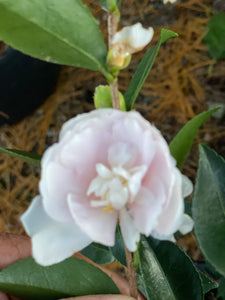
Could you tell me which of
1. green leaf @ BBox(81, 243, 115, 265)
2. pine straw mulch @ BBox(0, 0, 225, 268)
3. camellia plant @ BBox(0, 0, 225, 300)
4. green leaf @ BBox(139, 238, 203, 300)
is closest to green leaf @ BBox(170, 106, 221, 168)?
camellia plant @ BBox(0, 0, 225, 300)

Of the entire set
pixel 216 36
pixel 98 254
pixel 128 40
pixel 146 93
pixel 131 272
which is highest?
pixel 128 40

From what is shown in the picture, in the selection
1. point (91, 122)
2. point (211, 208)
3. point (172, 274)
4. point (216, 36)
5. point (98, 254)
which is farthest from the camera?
point (216, 36)

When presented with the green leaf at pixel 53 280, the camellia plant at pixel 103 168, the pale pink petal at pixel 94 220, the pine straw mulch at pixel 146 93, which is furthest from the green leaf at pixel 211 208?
the pine straw mulch at pixel 146 93

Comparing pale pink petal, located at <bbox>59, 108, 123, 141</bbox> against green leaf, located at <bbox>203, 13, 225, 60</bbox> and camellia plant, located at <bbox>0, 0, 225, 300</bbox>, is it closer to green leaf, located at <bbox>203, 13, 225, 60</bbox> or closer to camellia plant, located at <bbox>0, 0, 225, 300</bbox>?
camellia plant, located at <bbox>0, 0, 225, 300</bbox>

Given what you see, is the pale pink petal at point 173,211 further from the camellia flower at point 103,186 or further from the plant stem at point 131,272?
the plant stem at point 131,272

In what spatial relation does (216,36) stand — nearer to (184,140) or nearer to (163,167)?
(184,140)

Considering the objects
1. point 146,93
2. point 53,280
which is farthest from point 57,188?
point 146,93
